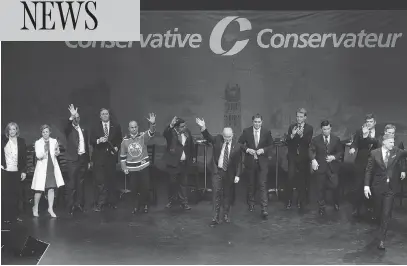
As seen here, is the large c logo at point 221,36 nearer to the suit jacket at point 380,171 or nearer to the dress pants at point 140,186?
the dress pants at point 140,186

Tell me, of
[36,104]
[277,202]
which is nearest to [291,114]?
[277,202]

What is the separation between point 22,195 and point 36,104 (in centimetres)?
116

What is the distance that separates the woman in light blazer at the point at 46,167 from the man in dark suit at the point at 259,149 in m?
2.32

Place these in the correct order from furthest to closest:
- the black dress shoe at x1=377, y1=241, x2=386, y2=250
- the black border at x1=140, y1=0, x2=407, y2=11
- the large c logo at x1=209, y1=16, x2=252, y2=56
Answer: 1. the large c logo at x1=209, y1=16, x2=252, y2=56
2. the black border at x1=140, y1=0, x2=407, y2=11
3. the black dress shoe at x1=377, y1=241, x2=386, y2=250

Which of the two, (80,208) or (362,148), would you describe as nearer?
(362,148)

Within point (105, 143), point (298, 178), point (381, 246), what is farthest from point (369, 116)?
point (105, 143)

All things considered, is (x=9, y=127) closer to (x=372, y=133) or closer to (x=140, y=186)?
(x=140, y=186)

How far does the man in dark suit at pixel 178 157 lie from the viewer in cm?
791

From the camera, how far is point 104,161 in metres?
7.96

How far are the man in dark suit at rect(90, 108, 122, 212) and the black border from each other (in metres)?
1.50

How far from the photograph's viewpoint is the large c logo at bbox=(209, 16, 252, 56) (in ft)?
25.3

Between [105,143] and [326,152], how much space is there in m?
2.77

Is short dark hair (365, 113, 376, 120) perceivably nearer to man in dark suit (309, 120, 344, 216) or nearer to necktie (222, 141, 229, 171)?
man in dark suit (309, 120, 344, 216)

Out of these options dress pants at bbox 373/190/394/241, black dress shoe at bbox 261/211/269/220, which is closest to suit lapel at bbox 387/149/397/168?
dress pants at bbox 373/190/394/241
